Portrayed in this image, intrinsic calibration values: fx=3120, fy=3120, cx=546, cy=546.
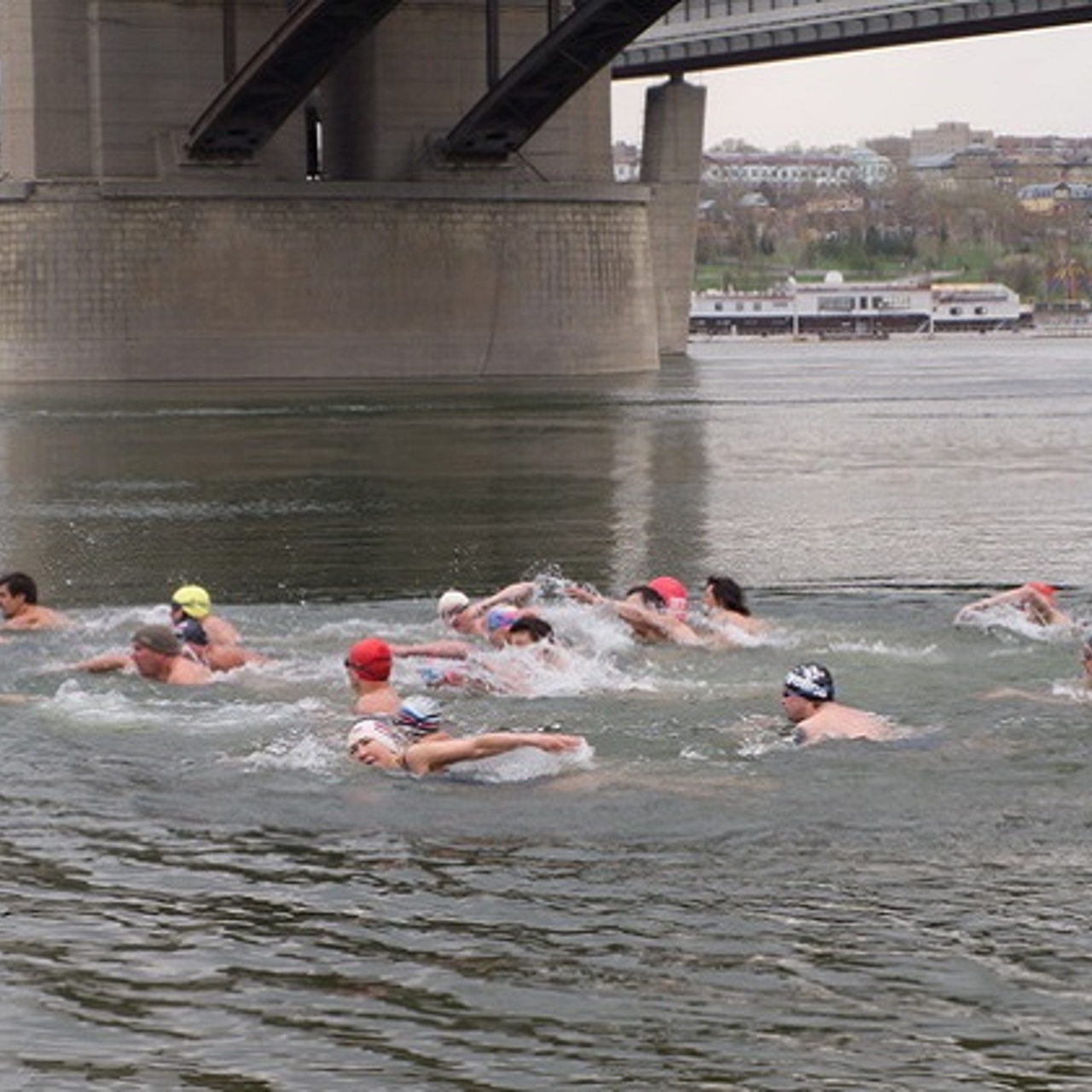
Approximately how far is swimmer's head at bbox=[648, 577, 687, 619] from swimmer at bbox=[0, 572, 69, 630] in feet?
13.6

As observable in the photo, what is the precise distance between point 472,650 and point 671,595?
1.78 metres

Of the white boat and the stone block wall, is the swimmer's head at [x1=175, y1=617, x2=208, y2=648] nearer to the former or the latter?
the stone block wall

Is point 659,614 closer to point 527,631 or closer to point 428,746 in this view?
point 527,631

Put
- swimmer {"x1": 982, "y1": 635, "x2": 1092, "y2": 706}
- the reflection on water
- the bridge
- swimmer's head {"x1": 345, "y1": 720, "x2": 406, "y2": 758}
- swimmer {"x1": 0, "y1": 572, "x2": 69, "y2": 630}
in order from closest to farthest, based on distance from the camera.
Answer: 1. swimmer's head {"x1": 345, "y1": 720, "x2": 406, "y2": 758}
2. swimmer {"x1": 982, "y1": 635, "x2": 1092, "y2": 706}
3. swimmer {"x1": 0, "y1": 572, "x2": 69, "y2": 630}
4. the reflection on water
5. the bridge

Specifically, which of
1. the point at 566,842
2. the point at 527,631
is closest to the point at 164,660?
the point at 527,631

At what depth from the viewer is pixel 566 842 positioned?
14.1 metres

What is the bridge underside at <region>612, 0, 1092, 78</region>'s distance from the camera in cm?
7819

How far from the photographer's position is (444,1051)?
10.8m

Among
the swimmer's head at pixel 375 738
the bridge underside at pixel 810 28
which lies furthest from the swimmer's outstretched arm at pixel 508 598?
the bridge underside at pixel 810 28

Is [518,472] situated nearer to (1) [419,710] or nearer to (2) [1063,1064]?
(1) [419,710]

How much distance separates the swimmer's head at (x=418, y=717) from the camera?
15.8m

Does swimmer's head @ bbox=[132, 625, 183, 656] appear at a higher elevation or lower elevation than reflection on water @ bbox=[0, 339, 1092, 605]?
higher

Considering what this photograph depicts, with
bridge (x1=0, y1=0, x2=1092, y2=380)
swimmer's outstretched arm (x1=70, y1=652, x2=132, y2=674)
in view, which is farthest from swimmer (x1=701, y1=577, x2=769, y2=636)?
bridge (x1=0, y1=0, x2=1092, y2=380)

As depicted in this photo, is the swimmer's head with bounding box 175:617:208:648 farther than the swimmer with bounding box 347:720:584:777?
Yes
